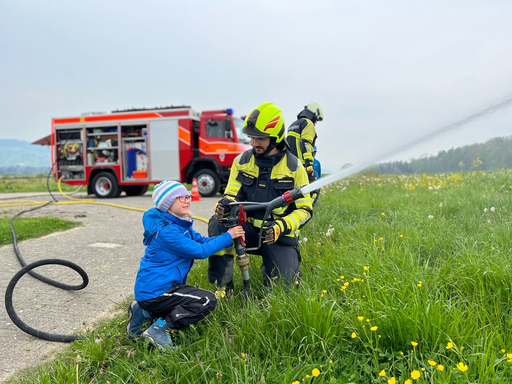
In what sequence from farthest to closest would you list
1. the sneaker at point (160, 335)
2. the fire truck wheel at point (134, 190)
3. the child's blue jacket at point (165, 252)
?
the fire truck wheel at point (134, 190) < the child's blue jacket at point (165, 252) < the sneaker at point (160, 335)

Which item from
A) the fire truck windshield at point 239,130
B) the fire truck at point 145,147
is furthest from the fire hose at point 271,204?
the fire truck windshield at point 239,130

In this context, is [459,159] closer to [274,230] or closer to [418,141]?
[418,141]

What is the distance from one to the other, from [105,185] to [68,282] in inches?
431

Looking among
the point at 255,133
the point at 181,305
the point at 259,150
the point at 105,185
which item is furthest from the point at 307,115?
the point at 105,185

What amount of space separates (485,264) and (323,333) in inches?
56.4

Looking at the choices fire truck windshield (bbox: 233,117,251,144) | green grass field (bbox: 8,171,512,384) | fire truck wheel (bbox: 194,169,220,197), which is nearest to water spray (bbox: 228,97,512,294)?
green grass field (bbox: 8,171,512,384)

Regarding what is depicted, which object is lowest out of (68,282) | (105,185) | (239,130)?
(68,282)

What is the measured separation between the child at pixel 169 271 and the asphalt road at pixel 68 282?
512 mm

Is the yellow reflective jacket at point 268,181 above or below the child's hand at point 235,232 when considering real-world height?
above

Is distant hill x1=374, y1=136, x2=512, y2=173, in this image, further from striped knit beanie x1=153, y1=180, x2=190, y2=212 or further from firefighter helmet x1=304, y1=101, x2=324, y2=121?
firefighter helmet x1=304, y1=101, x2=324, y2=121

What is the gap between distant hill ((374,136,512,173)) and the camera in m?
3.09

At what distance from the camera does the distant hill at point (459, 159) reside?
309 centimetres

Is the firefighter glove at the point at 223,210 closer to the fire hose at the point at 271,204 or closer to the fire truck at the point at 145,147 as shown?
the fire hose at the point at 271,204

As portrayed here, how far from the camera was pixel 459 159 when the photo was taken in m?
3.81
